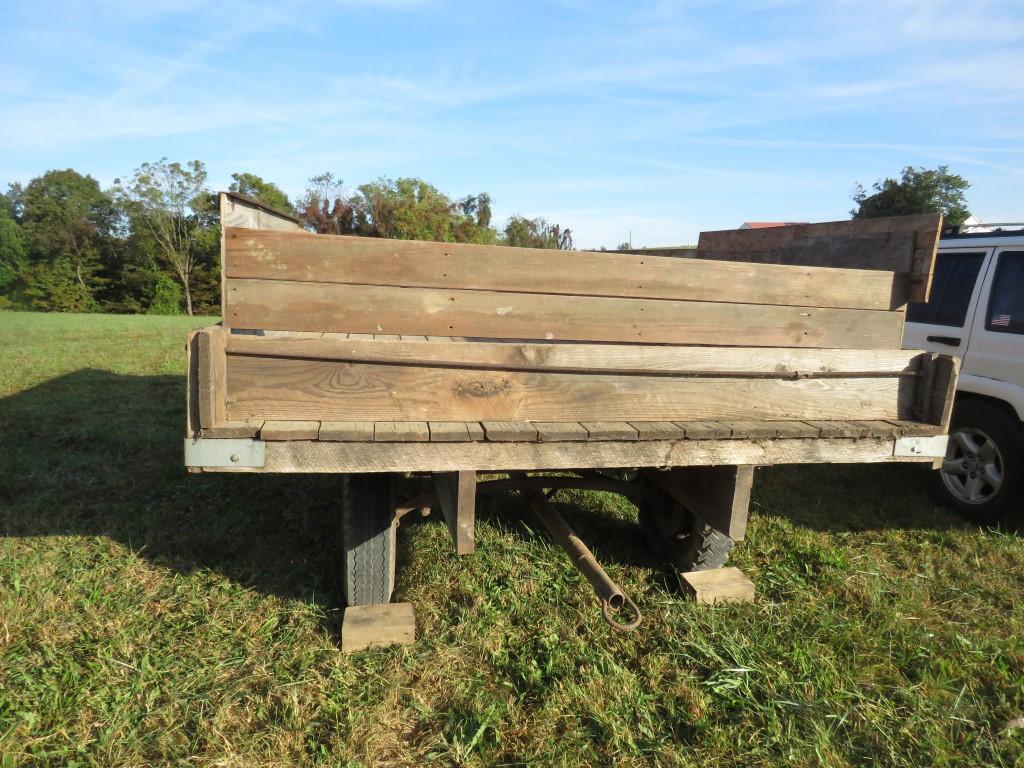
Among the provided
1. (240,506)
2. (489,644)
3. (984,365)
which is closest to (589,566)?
(489,644)

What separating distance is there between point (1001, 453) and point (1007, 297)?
1040mm

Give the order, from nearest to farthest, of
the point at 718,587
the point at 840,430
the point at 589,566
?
the point at 840,430, the point at 589,566, the point at 718,587

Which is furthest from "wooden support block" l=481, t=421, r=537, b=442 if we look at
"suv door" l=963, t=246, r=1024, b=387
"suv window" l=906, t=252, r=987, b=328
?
"suv door" l=963, t=246, r=1024, b=387

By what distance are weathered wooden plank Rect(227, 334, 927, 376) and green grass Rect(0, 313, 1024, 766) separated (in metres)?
1.26

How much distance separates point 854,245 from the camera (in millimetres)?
3098

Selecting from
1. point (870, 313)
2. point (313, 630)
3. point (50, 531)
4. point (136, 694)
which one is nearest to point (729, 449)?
point (870, 313)

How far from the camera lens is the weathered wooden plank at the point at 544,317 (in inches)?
84.3

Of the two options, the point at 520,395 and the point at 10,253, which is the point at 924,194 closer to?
the point at 520,395

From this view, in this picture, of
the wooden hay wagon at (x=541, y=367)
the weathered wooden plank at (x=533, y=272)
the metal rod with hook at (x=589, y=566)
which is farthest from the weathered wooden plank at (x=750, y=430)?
the metal rod with hook at (x=589, y=566)

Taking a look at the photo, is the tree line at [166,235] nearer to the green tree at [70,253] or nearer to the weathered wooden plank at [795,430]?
the green tree at [70,253]

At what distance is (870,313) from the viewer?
2631 millimetres

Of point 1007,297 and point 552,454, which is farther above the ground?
point 1007,297

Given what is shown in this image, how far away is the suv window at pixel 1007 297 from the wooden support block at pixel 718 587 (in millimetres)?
2712

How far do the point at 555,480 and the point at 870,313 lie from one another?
5.63ft
